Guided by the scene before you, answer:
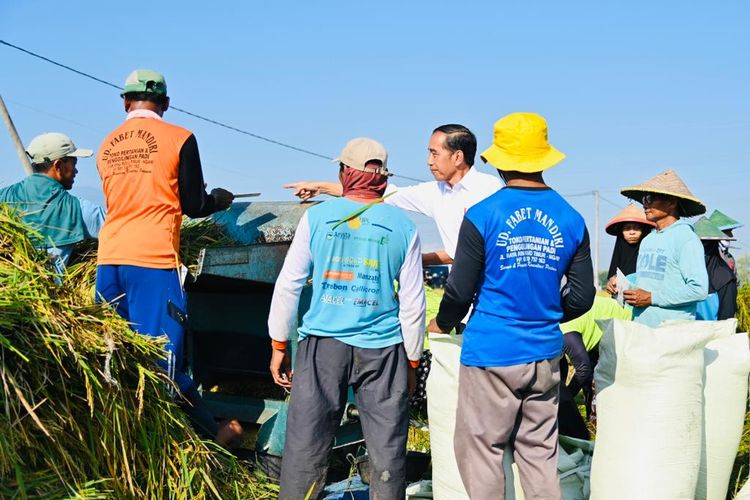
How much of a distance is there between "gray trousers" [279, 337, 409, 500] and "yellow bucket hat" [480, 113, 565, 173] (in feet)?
3.29

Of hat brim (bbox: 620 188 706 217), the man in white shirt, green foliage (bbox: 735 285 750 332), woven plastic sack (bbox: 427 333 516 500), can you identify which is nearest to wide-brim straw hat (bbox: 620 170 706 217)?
hat brim (bbox: 620 188 706 217)

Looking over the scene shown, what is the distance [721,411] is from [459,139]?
208 centimetres

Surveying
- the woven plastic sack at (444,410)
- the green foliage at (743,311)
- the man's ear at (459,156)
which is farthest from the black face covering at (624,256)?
the woven plastic sack at (444,410)

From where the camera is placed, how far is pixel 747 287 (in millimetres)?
9461

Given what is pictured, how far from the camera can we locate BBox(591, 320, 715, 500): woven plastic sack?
3805 mm

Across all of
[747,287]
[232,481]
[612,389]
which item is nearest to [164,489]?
[232,481]

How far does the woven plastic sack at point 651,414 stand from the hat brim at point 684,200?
127cm

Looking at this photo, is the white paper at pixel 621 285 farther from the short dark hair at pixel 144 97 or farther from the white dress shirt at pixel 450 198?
the short dark hair at pixel 144 97

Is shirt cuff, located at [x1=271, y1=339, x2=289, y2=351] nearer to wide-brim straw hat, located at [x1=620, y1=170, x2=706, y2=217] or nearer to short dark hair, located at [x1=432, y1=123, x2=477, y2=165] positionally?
short dark hair, located at [x1=432, y1=123, x2=477, y2=165]

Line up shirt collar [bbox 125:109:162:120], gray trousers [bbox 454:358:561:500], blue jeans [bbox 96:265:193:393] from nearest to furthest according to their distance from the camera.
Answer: gray trousers [bbox 454:358:561:500]
blue jeans [bbox 96:265:193:393]
shirt collar [bbox 125:109:162:120]

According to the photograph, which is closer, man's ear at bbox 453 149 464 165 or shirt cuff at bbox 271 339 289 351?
shirt cuff at bbox 271 339 289 351

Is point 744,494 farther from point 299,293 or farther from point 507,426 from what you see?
point 299,293

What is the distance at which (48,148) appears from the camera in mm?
4555

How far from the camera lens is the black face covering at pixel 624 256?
6.76 m
